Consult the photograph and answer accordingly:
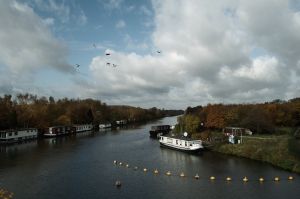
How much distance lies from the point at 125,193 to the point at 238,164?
25747mm

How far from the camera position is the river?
137 ft

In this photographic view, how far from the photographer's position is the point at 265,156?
60.3m

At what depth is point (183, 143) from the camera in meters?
78.1

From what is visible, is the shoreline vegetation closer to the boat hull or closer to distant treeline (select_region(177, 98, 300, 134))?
distant treeline (select_region(177, 98, 300, 134))

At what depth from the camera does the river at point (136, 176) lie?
41719mm

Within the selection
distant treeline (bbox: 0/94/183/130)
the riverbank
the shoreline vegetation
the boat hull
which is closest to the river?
the boat hull

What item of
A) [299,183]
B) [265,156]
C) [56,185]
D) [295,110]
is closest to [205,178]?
[299,183]

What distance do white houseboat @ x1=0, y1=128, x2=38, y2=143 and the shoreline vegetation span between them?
51191 millimetres

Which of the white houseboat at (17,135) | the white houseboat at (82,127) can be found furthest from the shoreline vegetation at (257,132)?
the white houseboat at (82,127)

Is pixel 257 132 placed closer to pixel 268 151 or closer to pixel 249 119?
pixel 249 119

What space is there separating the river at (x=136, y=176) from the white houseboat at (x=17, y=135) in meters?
26.0

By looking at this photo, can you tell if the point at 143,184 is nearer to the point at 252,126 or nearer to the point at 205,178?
the point at 205,178

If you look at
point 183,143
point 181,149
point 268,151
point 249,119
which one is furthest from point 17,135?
point 268,151

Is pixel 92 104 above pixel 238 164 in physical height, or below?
above
